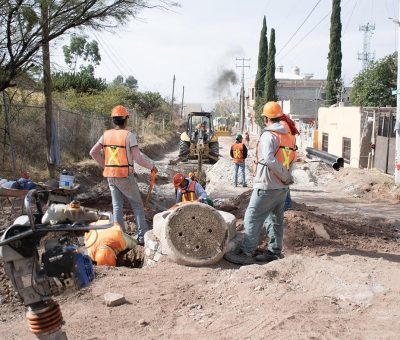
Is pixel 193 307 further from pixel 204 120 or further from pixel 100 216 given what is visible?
pixel 204 120

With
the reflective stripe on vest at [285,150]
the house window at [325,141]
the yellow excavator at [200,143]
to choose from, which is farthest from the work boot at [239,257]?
the house window at [325,141]

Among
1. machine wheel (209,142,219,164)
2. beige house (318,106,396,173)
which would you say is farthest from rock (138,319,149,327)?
machine wheel (209,142,219,164)

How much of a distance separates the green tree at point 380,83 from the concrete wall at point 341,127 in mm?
3389

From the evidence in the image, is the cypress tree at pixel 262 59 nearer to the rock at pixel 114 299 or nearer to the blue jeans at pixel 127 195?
the blue jeans at pixel 127 195

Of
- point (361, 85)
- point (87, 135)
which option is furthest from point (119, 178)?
point (361, 85)

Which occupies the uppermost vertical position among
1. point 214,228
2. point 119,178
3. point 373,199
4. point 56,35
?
point 56,35

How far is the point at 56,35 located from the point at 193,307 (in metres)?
7.70

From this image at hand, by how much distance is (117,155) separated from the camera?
6.61 metres

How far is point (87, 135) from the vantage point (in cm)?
1938

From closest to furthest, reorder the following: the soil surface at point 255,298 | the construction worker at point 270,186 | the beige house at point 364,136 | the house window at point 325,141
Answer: the soil surface at point 255,298
the construction worker at point 270,186
the beige house at point 364,136
the house window at point 325,141

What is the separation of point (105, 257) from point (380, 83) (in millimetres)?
23611

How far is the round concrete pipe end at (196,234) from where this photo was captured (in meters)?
5.50

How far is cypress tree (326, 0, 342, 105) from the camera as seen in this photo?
36.2m

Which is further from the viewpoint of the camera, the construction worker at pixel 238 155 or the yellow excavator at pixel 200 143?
the yellow excavator at pixel 200 143
